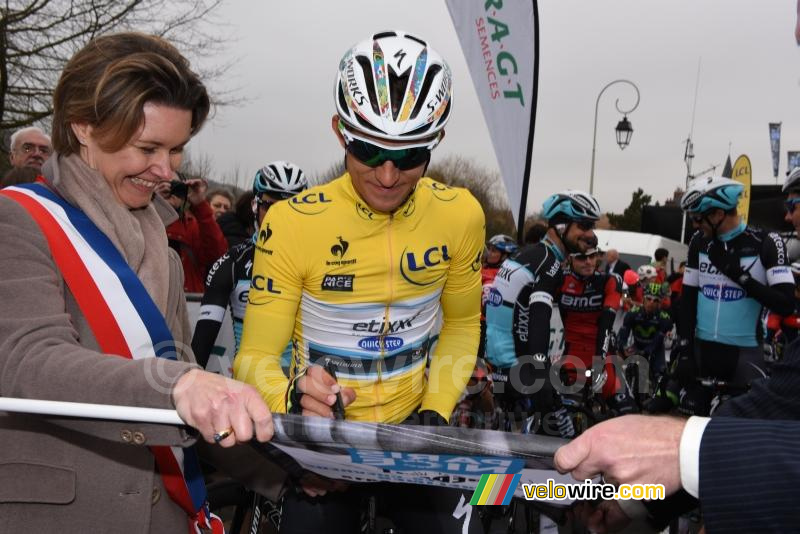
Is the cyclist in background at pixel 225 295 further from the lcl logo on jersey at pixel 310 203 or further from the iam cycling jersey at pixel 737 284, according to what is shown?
the iam cycling jersey at pixel 737 284

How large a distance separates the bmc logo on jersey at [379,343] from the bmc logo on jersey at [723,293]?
174 inches

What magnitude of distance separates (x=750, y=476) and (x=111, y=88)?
67.9 inches

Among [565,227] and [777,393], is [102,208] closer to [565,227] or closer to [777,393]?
[777,393]

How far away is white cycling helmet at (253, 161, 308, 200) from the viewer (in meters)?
4.89

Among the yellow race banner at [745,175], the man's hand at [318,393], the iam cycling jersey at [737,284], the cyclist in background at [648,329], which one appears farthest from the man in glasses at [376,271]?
the yellow race banner at [745,175]

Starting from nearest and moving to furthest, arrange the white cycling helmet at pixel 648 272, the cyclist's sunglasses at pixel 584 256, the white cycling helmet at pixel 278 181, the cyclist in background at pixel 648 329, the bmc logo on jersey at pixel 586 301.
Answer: the white cycling helmet at pixel 278 181 < the cyclist's sunglasses at pixel 584 256 < the bmc logo on jersey at pixel 586 301 < the cyclist in background at pixel 648 329 < the white cycling helmet at pixel 648 272

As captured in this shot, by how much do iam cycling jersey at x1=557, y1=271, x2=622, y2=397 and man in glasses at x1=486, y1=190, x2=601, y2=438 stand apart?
1.44 ft

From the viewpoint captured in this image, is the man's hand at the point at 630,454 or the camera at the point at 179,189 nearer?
the man's hand at the point at 630,454

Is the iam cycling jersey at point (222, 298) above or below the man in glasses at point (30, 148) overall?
below

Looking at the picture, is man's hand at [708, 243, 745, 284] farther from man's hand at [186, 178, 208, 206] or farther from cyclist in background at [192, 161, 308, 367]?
man's hand at [186, 178, 208, 206]

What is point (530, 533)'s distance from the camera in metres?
4.88

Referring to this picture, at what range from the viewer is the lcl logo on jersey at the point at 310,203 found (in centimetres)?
258

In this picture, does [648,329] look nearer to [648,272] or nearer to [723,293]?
[648,272]

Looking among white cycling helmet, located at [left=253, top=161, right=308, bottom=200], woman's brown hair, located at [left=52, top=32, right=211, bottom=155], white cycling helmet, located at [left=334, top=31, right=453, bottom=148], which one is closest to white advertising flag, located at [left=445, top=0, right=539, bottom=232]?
white cycling helmet, located at [left=253, top=161, right=308, bottom=200]
